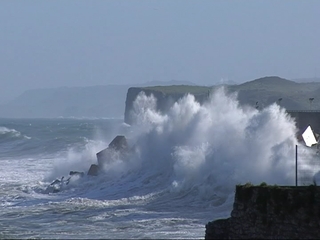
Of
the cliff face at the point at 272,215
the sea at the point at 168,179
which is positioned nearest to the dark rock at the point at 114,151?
the sea at the point at 168,179

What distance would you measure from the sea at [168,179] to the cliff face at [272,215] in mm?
4122

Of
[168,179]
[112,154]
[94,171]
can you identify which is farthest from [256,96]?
[168,179]

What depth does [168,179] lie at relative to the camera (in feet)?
123

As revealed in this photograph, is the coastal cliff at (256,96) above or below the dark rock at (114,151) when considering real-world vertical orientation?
above

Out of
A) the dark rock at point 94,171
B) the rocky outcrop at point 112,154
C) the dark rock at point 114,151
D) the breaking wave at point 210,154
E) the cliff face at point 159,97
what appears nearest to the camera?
the breaking wave at point 210,154

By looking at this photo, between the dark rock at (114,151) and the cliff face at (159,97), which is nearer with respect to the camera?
the dark rock at (114,151)

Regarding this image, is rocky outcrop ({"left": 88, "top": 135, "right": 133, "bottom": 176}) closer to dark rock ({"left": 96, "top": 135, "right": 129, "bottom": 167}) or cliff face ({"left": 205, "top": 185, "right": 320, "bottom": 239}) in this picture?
dark rock ({"left": 96, "top": 135, "right": 129, "bottom": 167})

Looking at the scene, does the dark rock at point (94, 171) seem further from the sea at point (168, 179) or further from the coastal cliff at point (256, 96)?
the coastal cliff at point (256, 96)

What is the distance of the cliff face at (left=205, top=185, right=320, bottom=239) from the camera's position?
59.6 ft

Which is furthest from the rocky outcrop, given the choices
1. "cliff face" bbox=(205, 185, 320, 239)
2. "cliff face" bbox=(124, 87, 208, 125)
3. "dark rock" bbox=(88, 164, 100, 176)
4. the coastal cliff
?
"cliff face" bbox=(124, 87, 208, 125)

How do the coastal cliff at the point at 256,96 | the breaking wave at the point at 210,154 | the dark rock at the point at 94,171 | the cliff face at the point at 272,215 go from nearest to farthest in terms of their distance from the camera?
the cliff face at the point at 272,215 < the breaking wave at the point at 210,154 < the dark rock at the point at 94,171 < the coastal cliff at the point at 256,96

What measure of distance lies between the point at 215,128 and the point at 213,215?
12782mm

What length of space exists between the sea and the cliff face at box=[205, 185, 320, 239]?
13.5 feet

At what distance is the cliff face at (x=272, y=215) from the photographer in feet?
59.6
